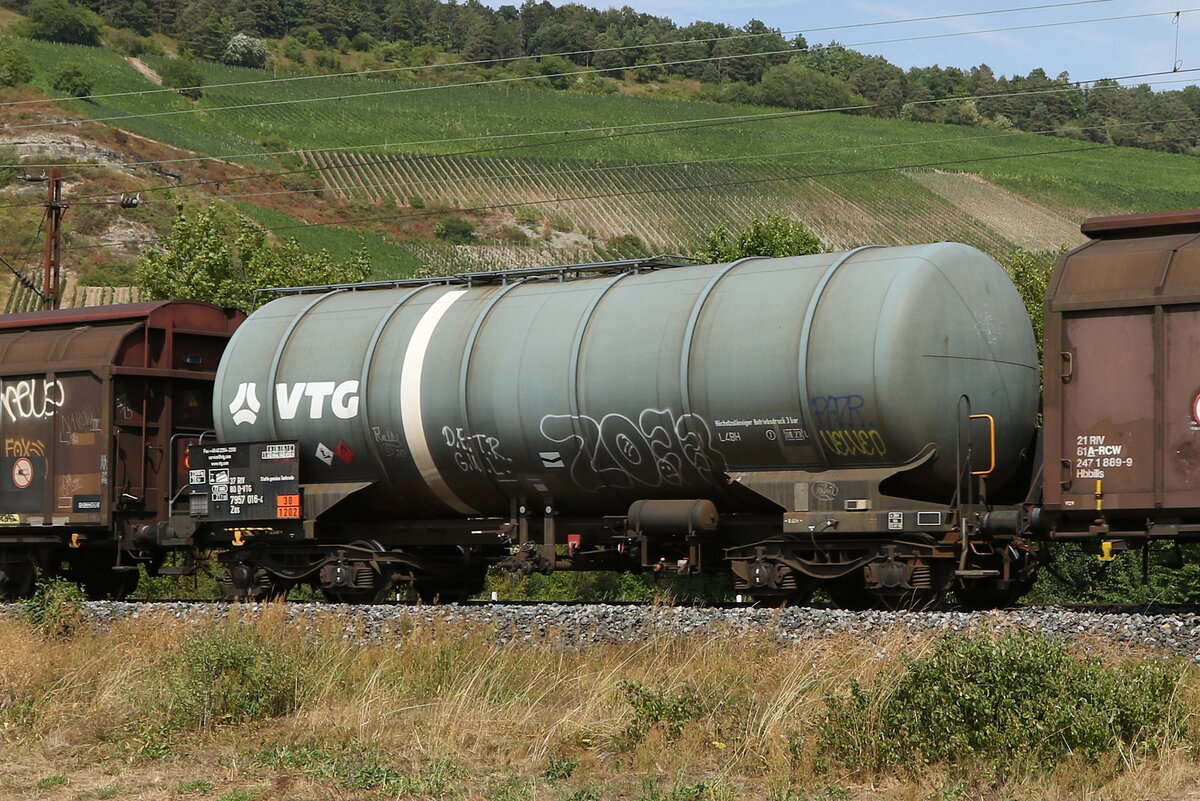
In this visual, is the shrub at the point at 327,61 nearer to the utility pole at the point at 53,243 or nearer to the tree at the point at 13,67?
the tree at the point at 13,67

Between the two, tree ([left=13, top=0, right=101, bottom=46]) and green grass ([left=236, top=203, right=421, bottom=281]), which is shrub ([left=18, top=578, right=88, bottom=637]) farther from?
tree ([left=13, top=0, right=101, bottom=46])

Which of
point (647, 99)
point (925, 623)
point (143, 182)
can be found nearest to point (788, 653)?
point (925, 623)

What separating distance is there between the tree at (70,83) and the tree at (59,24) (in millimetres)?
42720

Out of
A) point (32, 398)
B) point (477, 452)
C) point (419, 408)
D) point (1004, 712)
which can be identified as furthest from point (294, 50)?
point (1004, 712)

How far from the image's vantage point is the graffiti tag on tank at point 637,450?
14.2 m

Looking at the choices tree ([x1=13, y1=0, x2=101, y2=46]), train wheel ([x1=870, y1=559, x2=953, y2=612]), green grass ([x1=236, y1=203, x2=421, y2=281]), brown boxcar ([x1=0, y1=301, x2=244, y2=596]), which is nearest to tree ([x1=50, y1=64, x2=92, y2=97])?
green grass ([x1=236, y1=203, x2=421, y2=281])

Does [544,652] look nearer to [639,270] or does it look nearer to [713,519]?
[713,519]

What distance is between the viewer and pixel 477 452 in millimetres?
15570

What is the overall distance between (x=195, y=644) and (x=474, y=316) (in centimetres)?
585

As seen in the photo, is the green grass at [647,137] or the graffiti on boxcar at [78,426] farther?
the green grass at [647,137]

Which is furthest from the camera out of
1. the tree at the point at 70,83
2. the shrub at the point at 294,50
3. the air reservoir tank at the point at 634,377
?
the shrub at the point at 294,50

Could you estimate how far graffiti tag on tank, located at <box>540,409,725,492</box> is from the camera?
14219 millimetres

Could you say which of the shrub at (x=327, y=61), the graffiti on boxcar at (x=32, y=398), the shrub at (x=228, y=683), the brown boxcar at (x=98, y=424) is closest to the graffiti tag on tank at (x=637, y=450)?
the shrub at (x=228, y=683)

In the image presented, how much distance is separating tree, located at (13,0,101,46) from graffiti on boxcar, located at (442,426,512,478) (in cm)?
15074
